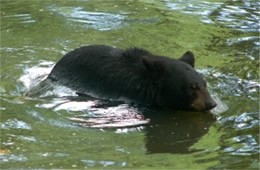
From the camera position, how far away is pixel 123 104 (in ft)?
28.8

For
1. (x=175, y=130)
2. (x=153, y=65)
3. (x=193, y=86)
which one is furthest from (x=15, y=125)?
(x=193, y=86)

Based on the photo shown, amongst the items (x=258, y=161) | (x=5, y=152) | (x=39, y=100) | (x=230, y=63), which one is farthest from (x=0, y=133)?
(x=230, y=63)

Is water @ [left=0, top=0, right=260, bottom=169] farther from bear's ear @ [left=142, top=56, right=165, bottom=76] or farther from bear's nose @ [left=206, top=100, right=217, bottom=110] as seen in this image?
bear's ear @ [left=142, top=56, right=165, bottom=76]

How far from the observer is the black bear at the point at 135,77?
8.41 m

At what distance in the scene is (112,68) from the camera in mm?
9125

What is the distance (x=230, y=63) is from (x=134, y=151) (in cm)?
432

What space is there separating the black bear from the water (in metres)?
0.21

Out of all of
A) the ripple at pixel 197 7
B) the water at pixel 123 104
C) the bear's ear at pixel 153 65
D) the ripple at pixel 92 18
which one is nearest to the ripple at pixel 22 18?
the water at pixel 123 104

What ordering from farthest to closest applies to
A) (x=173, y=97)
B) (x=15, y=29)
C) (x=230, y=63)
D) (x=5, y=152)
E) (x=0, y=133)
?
1. (x=15, y=29)
2. (x=230, y=63)
3. (x=173, y=97)
4. (x=0, y=133)
5. (x=5, y=152)

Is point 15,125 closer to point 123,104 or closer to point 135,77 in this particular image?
point 123,104

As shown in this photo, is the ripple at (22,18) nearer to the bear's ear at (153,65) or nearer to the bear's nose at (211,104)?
the bear's ear at (153,65)

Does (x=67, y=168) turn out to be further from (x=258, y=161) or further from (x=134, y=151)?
(x=258, y=161)

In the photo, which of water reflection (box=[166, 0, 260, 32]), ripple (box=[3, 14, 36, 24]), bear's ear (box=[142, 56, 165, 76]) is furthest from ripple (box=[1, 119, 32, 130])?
water reflection (box=[166, 0, 260, 32])

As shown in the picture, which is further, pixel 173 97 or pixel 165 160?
pixel 173 97
